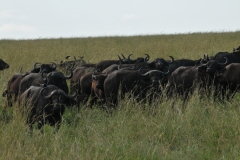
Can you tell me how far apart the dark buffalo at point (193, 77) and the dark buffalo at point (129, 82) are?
560mm

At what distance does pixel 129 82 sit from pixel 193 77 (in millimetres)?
1784

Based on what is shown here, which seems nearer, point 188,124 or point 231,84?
point 188,124

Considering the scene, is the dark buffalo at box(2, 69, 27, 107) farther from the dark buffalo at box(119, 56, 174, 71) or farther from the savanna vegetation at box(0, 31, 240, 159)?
the dark buffalo at box(119, 56, 174, 71)

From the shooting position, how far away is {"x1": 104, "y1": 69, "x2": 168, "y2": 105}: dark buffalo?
11016mm

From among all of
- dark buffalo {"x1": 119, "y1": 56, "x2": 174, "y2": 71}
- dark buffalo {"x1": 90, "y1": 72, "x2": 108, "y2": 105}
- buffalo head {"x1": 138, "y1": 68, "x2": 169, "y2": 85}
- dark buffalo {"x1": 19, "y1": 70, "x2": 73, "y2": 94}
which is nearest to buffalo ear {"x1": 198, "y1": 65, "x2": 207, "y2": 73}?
buffalo head {"x1": 138, "y1": 68, "x2": 169, "y2": 85}

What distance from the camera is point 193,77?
477 inches

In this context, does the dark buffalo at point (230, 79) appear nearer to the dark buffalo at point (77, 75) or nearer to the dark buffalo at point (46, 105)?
the dark buffalo at point (77, 75)

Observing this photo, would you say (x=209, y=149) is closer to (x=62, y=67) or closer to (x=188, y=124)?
(x=188, y=124)

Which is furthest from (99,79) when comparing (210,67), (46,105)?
(46,105)

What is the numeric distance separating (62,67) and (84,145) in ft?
36.4

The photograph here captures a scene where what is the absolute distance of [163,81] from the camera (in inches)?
471

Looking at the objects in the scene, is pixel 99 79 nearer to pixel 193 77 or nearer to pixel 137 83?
pixel 137 83

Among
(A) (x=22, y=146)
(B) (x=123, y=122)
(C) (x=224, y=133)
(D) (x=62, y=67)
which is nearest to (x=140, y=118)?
(B) (x=123, y=122)

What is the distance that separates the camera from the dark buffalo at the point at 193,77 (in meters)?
11.7
